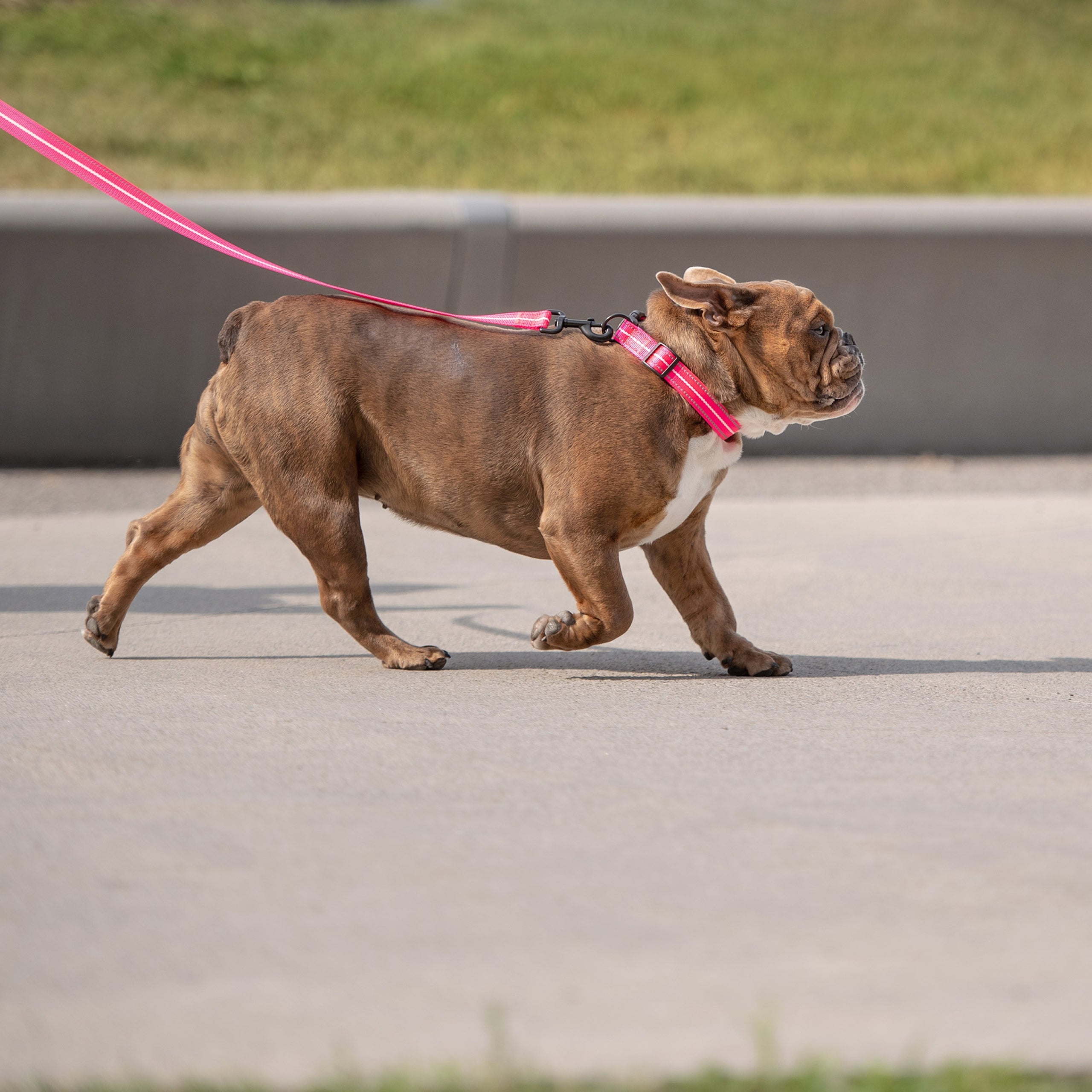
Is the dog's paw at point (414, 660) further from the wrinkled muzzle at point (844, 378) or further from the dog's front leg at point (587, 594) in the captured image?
the wrinkled muzzle at point (844, 378)

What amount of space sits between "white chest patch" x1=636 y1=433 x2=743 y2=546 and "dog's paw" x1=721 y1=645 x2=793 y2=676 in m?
0.51

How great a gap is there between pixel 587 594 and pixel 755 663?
0.67 meters

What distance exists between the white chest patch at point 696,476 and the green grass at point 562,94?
25.2 ft

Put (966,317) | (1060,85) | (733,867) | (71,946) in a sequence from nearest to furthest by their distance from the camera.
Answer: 1. (71,946)
2. (733,867)
3. (966,317)
4. (1060,85)

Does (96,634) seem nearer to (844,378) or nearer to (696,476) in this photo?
(696,476)

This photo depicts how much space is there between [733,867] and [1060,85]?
1468cm

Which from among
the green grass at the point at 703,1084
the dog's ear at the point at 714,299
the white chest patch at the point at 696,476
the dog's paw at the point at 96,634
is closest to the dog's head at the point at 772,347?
the dog's ear at the point at 714,299

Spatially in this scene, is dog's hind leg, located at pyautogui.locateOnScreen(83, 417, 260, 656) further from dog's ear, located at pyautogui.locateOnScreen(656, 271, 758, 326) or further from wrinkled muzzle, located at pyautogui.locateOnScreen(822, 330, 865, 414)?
wrinkled muzzle, located at pyautogui.locateOnScreen(822, 330, 865, 414)

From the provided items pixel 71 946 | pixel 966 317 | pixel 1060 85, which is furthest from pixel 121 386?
pixel 1060 85

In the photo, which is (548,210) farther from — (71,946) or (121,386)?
(71,946)

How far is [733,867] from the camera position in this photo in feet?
10.5

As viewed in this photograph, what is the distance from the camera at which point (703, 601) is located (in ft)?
16.3

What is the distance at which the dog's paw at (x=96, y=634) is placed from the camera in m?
5.05

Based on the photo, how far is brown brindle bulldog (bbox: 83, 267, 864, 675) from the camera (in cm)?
465
